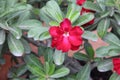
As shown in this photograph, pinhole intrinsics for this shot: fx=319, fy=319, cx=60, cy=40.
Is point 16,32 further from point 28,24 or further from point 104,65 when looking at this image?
point 104,65

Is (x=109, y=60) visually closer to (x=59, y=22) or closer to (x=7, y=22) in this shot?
(x=59, y=22)

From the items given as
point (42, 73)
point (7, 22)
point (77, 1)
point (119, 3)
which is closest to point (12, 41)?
point (7, 22)

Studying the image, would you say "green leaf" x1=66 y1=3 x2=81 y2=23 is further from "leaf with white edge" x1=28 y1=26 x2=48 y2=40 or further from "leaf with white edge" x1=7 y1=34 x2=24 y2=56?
"leaf with white edge" x1=7 y1=34 x2=24 y2=56

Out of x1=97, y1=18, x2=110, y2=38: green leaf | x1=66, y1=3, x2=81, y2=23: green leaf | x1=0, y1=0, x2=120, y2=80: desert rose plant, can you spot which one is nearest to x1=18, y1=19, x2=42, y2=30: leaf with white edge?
x1=0, y1=0, x2=120, y2=80: desert rose plant

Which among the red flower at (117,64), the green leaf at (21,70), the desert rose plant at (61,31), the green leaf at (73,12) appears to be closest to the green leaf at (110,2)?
the desert rose plant at (61,31)

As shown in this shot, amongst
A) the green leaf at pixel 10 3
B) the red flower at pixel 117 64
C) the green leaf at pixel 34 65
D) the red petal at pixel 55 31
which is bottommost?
the green leaf at pixel 34 65

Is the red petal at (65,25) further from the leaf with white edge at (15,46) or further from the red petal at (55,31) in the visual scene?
the leaf with white edge at (15,46)
